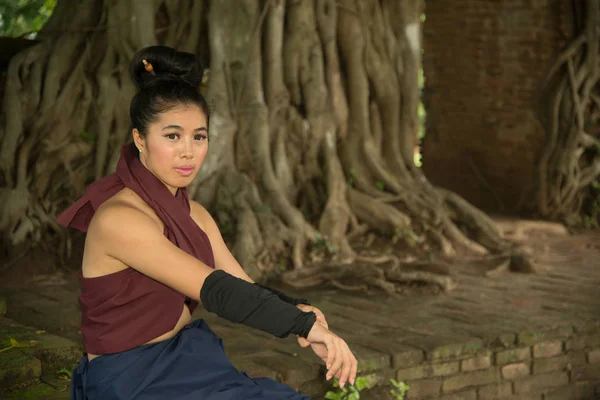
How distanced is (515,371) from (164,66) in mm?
3003

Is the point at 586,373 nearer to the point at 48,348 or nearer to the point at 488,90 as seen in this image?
the point at 48,348

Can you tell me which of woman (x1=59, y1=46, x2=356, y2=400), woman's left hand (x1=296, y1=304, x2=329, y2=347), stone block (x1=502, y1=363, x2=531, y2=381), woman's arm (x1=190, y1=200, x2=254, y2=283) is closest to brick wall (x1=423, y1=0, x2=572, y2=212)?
stone block (x1=502, y1=363, x2=531, y2=381)

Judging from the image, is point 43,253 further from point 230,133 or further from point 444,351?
point 444,351

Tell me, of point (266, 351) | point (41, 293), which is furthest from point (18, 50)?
point (266, 351)

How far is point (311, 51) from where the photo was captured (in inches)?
278

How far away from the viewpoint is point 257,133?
674cm

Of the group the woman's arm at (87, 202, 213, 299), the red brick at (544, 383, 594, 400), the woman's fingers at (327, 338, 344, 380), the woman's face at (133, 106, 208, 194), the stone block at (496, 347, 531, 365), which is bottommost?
the red brick at (544, 383, 594, 400)

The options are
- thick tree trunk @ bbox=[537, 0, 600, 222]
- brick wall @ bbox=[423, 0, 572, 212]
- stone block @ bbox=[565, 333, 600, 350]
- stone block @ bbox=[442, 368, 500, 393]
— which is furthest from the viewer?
brick wall @ bbox=[423, 0, 572, 212]

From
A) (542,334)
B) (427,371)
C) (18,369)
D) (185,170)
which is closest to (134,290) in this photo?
(185,170)

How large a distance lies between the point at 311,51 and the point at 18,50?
7.22ft

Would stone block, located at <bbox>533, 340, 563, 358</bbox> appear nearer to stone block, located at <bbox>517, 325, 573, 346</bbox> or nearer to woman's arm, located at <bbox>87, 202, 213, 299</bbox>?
stone block, located at <bbox>517, 325, 573, 346</bbox>

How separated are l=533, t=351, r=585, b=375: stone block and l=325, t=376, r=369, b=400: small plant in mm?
1170

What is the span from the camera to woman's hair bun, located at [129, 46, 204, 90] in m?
2.69

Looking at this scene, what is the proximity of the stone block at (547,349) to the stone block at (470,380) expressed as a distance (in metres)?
0.27
